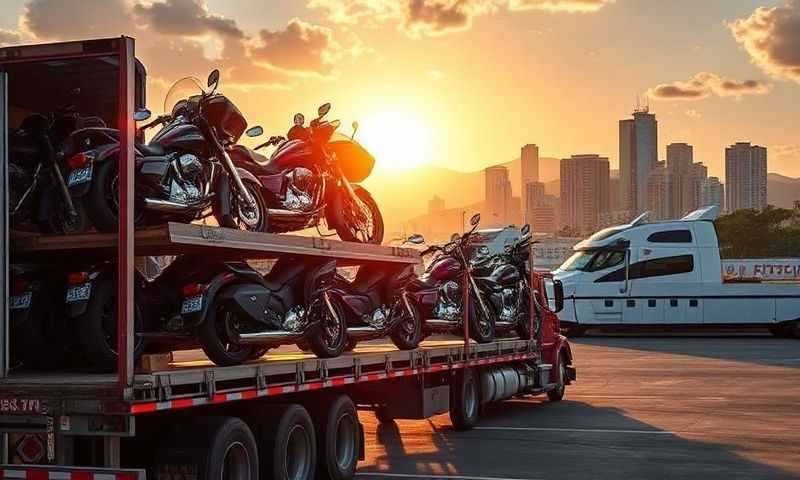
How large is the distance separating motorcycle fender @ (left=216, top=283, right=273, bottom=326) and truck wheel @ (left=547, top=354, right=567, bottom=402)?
964 centimetres

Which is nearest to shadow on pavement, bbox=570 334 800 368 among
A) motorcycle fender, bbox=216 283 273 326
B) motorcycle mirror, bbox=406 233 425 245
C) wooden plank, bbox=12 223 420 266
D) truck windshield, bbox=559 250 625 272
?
truck windshield, bbox=559 250 625 272

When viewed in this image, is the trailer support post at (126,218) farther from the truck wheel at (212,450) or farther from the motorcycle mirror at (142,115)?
the truck wheel at (212,450)

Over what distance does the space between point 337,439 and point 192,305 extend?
237cm

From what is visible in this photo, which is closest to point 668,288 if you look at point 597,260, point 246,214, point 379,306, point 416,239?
point 597,260

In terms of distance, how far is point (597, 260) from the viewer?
118 ft

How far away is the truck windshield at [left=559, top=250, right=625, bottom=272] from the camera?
35.8 meters

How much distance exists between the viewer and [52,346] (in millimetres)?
8984

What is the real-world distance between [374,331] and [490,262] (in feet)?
19.0

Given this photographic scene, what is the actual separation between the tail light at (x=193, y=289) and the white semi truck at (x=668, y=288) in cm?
2729

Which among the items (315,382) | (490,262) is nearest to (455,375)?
(490,262)

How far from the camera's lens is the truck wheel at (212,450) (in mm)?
8102

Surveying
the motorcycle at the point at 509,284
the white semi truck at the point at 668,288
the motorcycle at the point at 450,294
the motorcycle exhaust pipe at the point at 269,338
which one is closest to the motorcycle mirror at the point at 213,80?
the motorcycle exhaust pipe at the point at 269,338

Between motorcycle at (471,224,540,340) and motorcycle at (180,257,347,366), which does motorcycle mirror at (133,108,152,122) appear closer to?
motorcycle at (180,257,347,366)

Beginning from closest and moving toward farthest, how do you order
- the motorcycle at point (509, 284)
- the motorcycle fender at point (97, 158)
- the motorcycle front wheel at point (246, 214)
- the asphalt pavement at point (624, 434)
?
the motorcycle fender at point (97, 158), the motorcycle front wheel at point (246, 214), the asphalt pavement at point (624, 434), the motorcycle at point (509, 284)
